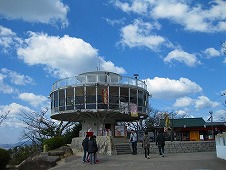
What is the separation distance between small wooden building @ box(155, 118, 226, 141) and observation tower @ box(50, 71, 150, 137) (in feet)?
55.6

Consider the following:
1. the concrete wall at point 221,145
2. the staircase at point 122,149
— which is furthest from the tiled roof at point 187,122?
the concrete wall at point 221,145

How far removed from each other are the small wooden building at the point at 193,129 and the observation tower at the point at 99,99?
1696cm

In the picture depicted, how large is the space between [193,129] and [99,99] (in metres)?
25.3

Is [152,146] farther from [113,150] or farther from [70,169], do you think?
[70,169]

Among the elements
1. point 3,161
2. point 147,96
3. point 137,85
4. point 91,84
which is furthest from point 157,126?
point 3,161

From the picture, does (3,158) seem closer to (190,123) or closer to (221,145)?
(221,145)

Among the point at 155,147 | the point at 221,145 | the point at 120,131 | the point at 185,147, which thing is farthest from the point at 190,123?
the point at 221,145

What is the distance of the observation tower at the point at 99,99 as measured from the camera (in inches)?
1566

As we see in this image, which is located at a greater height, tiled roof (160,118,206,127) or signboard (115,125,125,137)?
tiled roof (160,118,206,127)

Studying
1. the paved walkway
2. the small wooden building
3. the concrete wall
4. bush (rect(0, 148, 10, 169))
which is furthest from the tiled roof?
the paved walkway

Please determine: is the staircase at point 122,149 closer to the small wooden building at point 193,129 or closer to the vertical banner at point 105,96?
the vertical banner at point 105,96

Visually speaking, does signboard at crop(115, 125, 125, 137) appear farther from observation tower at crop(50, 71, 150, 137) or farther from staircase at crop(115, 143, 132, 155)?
staircase at crop(115, 143, 132, 155)

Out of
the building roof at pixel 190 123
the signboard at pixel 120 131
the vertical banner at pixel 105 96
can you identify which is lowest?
the signboard at pixel 120 131

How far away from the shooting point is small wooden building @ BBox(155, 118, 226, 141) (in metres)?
56.6
